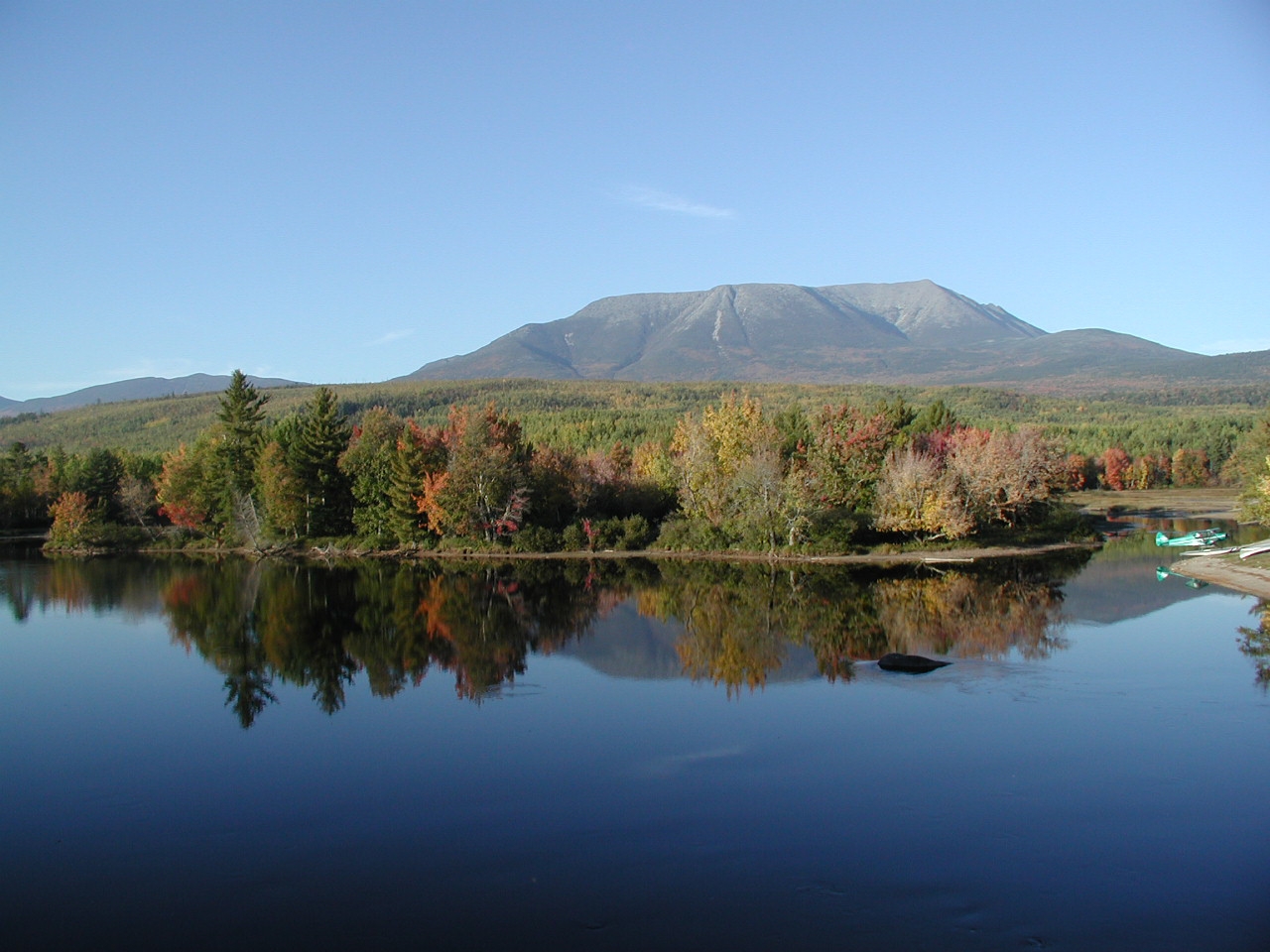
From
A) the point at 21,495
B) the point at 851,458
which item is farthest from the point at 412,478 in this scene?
the point at 21,495

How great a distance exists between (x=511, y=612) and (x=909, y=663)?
1487 cm

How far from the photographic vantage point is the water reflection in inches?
1013

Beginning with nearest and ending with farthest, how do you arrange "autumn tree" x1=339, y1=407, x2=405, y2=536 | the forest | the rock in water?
the rock in water, the forest, "autumn tree" x1=339, y1=407, x2=405, y2=536

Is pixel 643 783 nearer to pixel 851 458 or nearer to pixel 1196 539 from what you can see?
pixel 851 458

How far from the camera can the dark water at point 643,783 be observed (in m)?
11.9

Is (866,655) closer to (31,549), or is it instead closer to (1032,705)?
(1032,705)

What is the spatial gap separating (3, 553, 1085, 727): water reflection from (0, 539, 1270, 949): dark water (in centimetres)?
23

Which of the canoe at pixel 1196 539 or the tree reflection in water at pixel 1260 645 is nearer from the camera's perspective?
the tree reflection in water at pixel 1260 645

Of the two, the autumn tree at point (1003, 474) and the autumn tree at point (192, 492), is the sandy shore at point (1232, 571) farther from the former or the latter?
the autumn tree at point (192, 492)

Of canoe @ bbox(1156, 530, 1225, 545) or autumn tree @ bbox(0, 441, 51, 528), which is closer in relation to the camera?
canoe @ bbox(1156, 530, 1225, 545)

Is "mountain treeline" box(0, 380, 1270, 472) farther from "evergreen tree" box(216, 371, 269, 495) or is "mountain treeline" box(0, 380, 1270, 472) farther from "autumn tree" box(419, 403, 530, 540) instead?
"autumn tree" box(419, 403, 530, 540)

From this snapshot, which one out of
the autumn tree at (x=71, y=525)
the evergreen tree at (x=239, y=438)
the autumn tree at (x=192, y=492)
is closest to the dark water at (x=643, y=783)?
the evergreen tree at (x=239, y=438)

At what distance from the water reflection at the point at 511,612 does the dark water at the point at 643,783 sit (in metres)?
0.23

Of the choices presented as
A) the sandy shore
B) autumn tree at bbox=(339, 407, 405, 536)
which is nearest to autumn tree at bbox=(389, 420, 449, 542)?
autumn tree at bbox=(339, 407, 405, 536)
